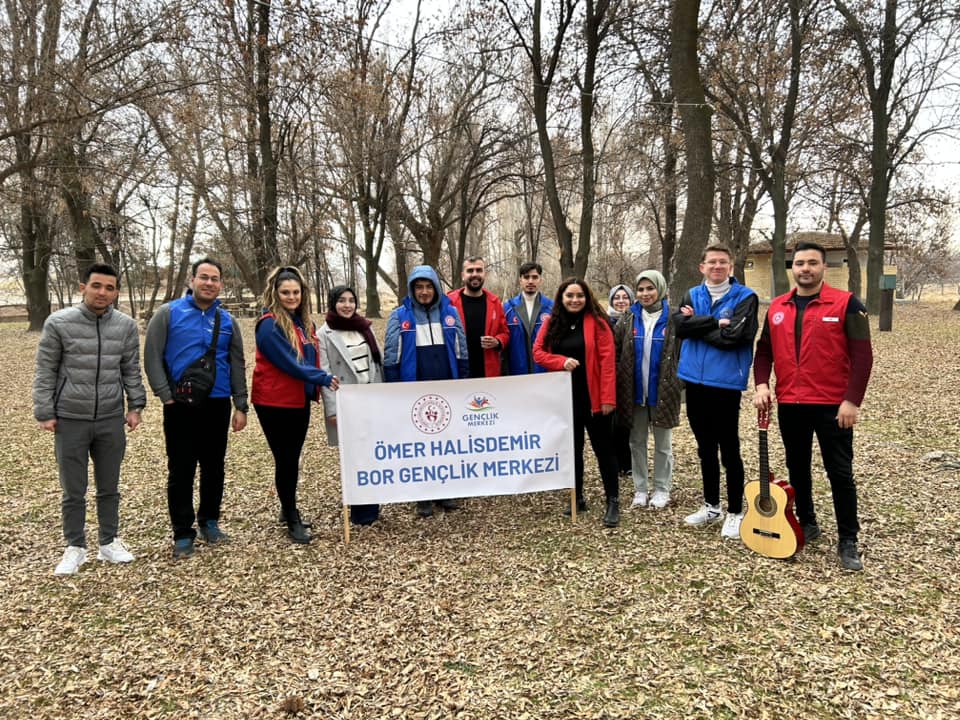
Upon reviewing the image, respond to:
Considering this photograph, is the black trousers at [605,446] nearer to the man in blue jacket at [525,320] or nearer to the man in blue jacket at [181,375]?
the man in blue jacket at [525,320]

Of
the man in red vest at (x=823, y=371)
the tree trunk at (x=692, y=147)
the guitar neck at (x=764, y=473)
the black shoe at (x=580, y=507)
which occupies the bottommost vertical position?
the black shoe at (x=580, y=507)

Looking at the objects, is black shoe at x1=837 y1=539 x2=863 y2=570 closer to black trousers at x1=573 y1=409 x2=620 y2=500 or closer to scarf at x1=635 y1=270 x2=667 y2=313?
black trousers at x1=573 y1=409 x2=620 y2=500

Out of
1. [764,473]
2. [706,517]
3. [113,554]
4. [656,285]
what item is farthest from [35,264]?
[764,473]

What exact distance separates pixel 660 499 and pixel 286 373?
301 cm

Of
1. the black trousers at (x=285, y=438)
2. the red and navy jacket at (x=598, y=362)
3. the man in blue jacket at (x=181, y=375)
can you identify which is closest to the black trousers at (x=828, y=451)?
the red and navy jacket at (x=598, y=362)

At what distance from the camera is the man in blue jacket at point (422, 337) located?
14.9ft

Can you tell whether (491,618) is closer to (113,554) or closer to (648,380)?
(648,380)

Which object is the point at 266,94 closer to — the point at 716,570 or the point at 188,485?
the point at 188,485

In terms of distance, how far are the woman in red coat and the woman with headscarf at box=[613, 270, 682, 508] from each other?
0.89ft

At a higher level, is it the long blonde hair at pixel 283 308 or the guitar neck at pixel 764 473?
the long blonde hair at pixel 283 308

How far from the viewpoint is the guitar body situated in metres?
3.73

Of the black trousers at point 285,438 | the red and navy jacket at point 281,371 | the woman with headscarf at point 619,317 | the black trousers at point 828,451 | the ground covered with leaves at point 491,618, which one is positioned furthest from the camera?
the woman with headscarf at point 619,317

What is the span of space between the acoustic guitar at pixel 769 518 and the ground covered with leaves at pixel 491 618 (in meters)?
0.10

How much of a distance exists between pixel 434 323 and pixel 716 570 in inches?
101
